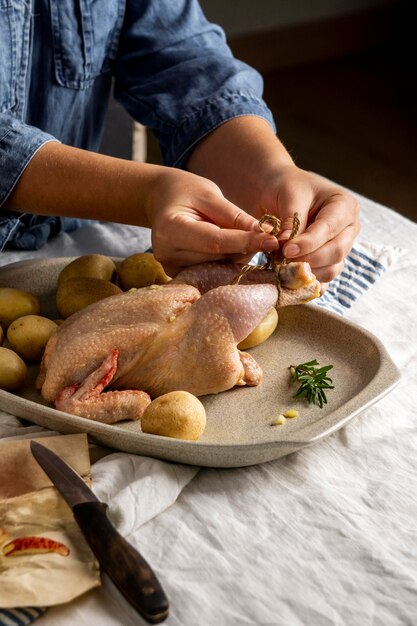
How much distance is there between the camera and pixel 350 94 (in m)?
4.47

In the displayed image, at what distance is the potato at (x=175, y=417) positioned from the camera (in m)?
0.96

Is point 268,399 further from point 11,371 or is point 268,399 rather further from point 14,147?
point 14,147

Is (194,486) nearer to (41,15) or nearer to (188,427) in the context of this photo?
(188,427)

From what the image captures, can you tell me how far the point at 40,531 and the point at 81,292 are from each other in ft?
1.43

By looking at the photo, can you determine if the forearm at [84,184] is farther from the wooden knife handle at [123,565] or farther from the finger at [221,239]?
the wooden knife handle at [123,565]

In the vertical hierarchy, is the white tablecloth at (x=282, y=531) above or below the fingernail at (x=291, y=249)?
below

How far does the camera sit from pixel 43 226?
152 centimetres

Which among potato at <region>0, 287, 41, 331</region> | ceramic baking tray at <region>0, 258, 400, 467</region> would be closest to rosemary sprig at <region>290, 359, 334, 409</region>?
ceramic baking tray at <region>0, 258, 400, 467</region>

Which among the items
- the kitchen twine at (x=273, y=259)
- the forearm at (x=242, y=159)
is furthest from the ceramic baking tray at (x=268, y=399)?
the forearm at (x=242, y=159)

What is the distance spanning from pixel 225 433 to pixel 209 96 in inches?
28.3

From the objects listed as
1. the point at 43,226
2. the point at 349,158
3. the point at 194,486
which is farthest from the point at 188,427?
the point at 349,158

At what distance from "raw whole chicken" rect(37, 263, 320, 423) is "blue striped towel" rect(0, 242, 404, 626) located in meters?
0.30

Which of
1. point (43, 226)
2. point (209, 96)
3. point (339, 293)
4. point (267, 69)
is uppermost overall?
point (209, 96)

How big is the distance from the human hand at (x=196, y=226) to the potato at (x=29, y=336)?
17 centimetres
